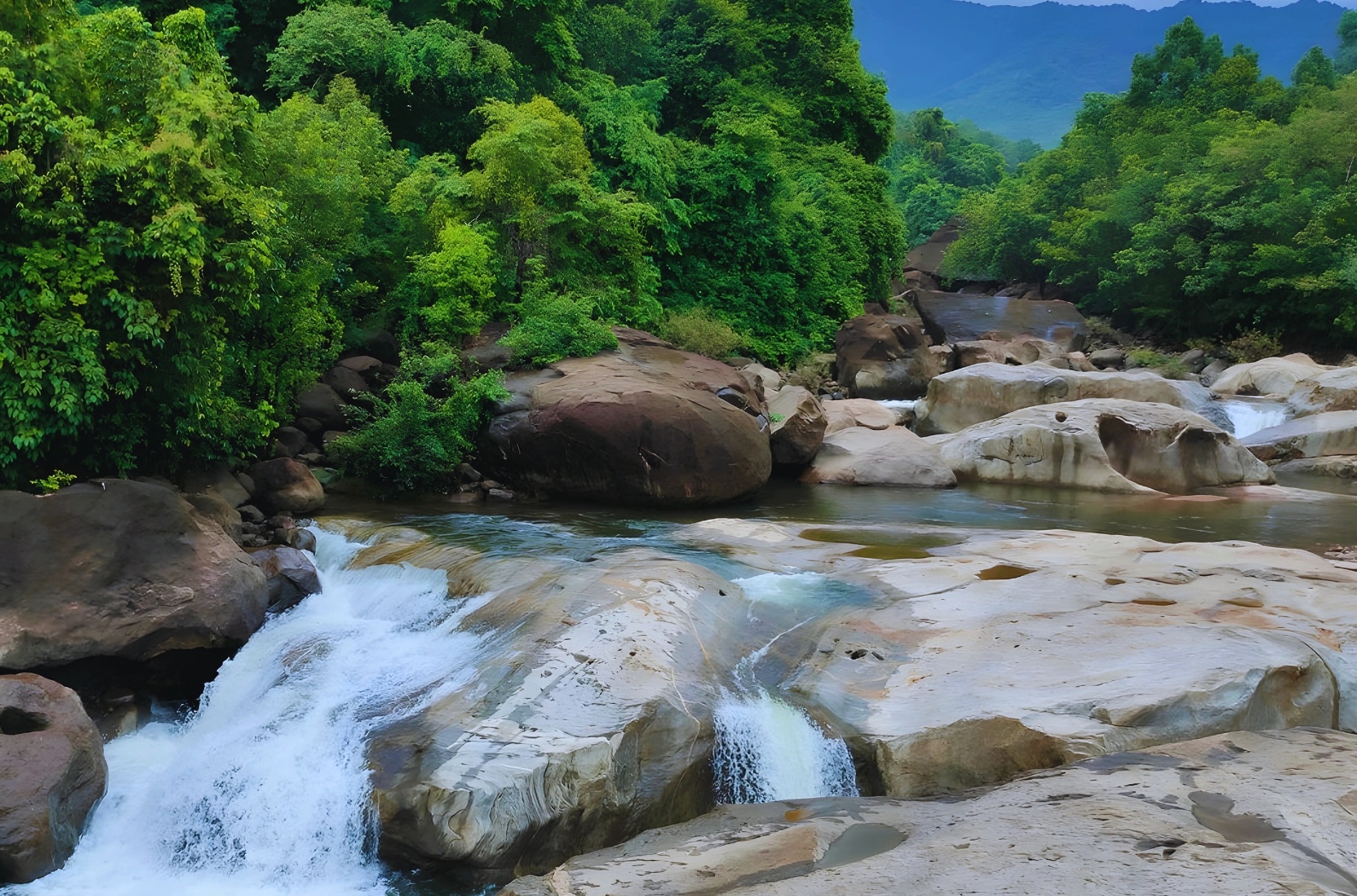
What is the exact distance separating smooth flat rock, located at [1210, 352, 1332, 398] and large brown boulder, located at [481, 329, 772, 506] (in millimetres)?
15947

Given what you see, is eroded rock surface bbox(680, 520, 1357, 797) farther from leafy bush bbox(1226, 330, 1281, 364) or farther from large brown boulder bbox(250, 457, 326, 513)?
leafy bush bbox(1226, 330, 1281, 364)

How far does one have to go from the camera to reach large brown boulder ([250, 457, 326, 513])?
11938 millimetres

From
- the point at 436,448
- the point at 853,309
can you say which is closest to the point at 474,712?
the point at 436,448

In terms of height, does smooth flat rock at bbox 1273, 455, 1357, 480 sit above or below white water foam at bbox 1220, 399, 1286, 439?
below

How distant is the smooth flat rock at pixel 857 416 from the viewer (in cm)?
1942

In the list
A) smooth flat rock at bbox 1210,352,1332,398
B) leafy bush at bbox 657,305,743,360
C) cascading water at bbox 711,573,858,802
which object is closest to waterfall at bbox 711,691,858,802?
cascading water at bbox 711,573,858,802

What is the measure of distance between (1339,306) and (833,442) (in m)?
22.9

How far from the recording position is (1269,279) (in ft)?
99.6

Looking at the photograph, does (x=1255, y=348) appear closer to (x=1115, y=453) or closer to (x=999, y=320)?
(x=999, y=320)

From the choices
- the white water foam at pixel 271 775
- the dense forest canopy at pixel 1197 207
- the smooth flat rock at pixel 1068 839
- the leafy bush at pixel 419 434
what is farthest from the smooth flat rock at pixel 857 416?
A: the dense forest canopy at pixel 1197 207

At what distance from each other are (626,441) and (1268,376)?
759 inches

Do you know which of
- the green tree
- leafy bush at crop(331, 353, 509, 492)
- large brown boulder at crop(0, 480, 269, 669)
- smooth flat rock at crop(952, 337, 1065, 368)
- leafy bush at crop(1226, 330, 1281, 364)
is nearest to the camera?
large brown boulder at crop(0, 480, 269, 669)

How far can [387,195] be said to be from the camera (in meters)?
17.5

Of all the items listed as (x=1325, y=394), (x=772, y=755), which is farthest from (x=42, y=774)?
(x=1325, y=394)
